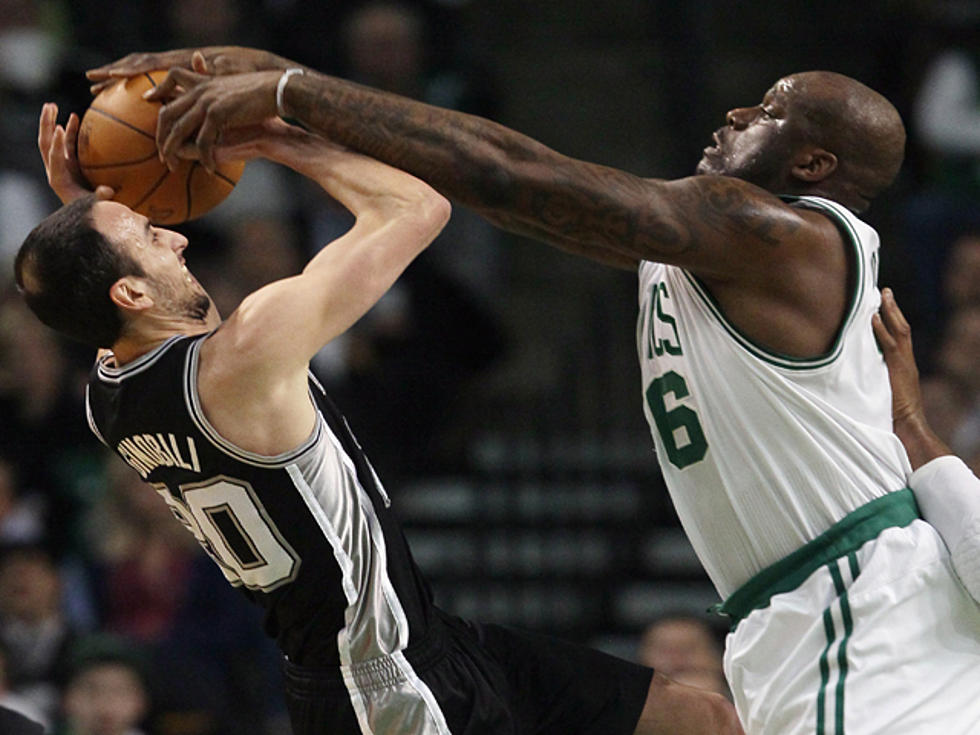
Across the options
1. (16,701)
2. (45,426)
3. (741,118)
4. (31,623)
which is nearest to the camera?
(741,118)

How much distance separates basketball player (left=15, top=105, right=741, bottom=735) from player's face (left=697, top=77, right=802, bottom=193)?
0.81 metres

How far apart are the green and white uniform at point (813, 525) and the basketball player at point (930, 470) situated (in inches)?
1.8

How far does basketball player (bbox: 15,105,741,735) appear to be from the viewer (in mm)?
3580

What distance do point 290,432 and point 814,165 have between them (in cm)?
152

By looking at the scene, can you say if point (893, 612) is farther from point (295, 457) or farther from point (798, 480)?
point (295, 457)

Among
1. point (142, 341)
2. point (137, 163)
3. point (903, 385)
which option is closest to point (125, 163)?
point (137, 163)

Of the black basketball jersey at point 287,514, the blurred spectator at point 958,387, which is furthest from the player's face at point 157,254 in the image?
the blurred spectator at point 958,387

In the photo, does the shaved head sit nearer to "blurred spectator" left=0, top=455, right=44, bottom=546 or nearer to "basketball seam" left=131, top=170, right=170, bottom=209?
"basketball seam" left=131, top=170, right=170, bottom=209

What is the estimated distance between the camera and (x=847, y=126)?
12.9 ft

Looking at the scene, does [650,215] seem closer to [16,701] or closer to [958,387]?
[16,701]

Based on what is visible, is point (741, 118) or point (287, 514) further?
point (741, 118)

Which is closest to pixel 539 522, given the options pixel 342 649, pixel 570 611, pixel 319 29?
pixel 570 611

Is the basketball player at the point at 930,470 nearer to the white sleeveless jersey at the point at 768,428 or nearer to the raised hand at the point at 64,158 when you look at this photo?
the white sleeveless jersey at the point at 768,428

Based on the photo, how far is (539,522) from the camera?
7.92 m
